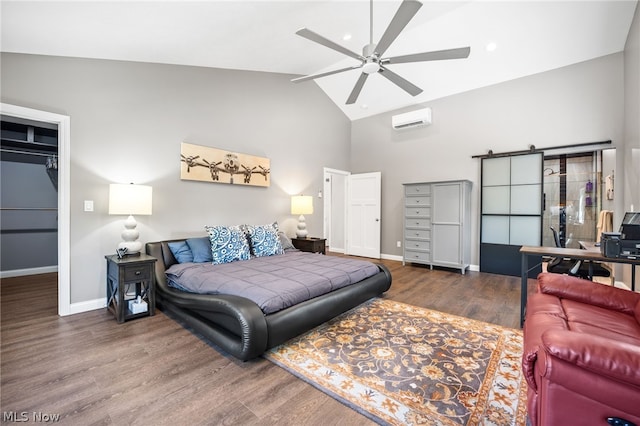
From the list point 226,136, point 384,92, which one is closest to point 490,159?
point 384,92

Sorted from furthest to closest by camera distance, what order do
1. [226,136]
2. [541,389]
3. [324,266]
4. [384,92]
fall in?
[384,92], [226,136], [324,266], [541,389]

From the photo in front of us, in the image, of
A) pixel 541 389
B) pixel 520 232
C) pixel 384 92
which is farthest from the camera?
pixel 384 92

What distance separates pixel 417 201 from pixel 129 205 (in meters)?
4.67

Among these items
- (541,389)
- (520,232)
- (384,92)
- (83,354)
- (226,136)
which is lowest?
(83,354)

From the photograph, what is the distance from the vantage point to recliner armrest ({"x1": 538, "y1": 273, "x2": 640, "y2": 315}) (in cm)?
185

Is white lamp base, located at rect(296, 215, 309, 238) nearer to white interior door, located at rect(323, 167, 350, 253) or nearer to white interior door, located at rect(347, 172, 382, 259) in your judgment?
white interior door, located at rect(323, 167, 350, 253)

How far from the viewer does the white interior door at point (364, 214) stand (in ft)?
20.8

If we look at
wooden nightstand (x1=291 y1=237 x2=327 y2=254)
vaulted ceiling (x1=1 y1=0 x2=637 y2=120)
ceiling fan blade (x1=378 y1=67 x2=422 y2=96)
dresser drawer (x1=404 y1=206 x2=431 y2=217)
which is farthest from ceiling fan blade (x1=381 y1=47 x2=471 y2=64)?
dresser drawer (x1=404 y1=206 x2=431 y2=217)

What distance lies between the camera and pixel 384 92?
567cm

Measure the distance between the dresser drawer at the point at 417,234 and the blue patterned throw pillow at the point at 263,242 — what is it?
2780 mm

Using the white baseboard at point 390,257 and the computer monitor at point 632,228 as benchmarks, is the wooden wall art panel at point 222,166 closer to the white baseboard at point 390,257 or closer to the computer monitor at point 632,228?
the white baseboard at point 390,257

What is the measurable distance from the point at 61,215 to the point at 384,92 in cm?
552

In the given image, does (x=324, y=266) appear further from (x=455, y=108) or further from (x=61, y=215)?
(x=455, y=108)

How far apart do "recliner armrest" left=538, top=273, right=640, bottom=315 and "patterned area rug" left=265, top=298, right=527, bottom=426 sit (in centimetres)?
57
